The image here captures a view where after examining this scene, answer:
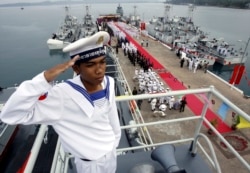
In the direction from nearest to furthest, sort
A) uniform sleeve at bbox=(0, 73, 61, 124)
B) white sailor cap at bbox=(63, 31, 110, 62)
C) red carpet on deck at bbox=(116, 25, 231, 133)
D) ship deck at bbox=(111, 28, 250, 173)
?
uniform sleeve at bbox=(0, 73, 61, 124)
white sailor cap at bbox=(63, 31, 110, 62)
ship deck at bbox=(111, 28, 250, 173)
red carpet on deck at bbox=(116, 25, 231, 133)

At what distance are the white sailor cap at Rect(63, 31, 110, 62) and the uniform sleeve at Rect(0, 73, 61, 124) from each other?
12.8 inches

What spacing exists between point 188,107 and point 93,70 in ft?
38.4

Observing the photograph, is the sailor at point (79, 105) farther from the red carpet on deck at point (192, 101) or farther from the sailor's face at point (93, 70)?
the red carpet on deck at point (192, 101)

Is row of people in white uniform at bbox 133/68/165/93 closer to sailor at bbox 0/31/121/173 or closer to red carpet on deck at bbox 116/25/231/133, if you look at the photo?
red carpet on deck at bbox 116/25/231/133

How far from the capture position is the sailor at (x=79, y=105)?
57.8 inches

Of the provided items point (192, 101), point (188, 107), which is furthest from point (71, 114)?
point (192, 101)

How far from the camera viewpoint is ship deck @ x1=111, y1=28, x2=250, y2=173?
8.76 m

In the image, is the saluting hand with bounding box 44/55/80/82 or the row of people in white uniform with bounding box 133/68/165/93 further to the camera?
the row of people in white uniform with bounding box 133/68/165/93

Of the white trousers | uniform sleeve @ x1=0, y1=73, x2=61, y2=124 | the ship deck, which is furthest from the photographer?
the ship deck

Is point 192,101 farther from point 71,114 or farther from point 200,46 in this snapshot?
point 200,46

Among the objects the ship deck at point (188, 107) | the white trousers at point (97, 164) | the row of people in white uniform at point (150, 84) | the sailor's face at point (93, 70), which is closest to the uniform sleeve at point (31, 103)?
the sailor's face at point (93, 70)

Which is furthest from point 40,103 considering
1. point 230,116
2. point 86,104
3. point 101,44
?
point 230,116

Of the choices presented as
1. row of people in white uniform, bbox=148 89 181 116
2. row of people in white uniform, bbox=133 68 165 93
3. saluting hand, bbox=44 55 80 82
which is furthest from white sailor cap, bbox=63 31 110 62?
row of people in white uniform, bbox=133 68 165 93

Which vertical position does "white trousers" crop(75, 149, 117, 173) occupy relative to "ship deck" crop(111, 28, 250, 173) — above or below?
above
